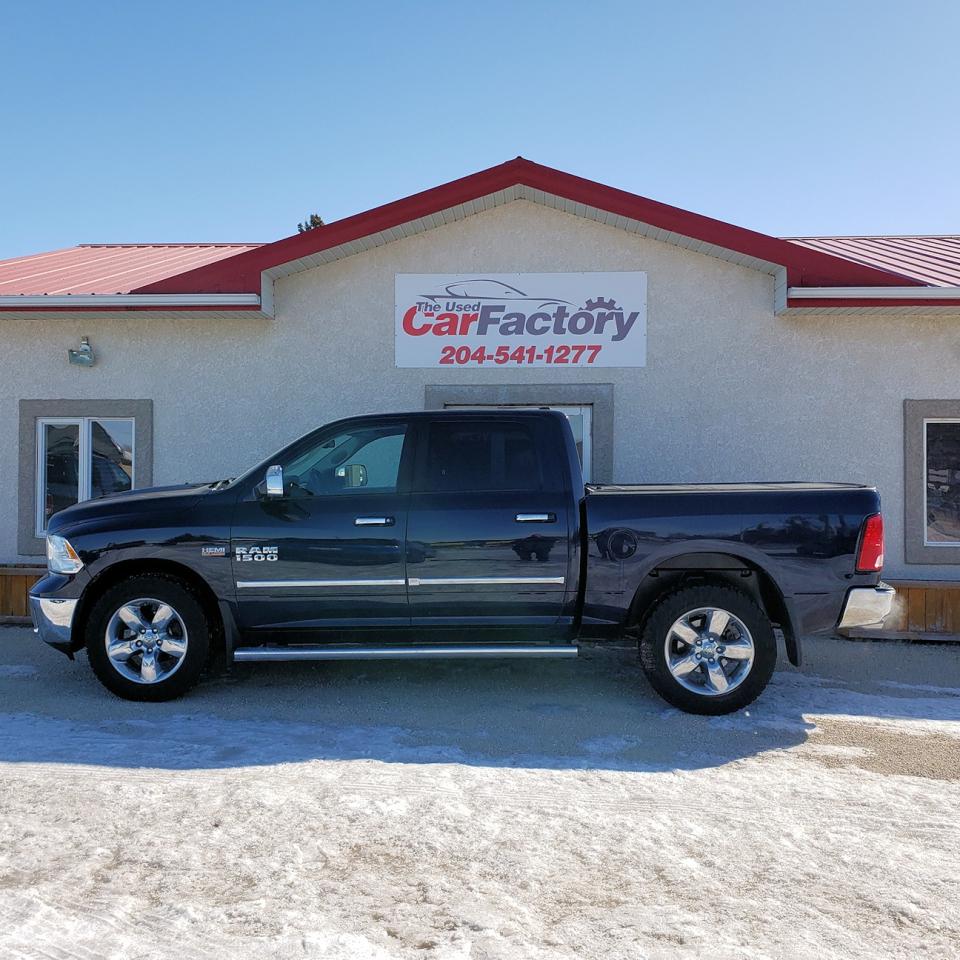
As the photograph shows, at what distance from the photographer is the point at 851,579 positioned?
566 cm

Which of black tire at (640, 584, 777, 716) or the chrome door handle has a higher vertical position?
the chrome door handle

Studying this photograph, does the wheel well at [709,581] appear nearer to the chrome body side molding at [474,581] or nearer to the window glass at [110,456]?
the chrome body side molding at [474,581]

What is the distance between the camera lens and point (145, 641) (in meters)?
5.89

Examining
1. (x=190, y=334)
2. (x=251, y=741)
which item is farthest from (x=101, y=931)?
(x=190, y=334)

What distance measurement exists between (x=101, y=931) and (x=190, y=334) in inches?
284

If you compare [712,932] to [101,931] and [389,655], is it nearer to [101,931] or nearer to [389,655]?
[101,931]

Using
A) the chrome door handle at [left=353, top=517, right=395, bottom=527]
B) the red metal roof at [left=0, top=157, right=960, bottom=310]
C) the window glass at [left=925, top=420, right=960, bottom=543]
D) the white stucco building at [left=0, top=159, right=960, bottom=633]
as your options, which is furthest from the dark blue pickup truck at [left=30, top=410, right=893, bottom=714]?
the window glass at [left=925, top=420, right=960, bottom=543]

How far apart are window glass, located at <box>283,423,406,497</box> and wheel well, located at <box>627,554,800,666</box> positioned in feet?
6.21

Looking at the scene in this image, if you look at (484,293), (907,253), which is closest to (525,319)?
(484,293)

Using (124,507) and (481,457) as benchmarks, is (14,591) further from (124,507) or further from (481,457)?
(481,457)

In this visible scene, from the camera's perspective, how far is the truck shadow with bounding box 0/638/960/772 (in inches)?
191

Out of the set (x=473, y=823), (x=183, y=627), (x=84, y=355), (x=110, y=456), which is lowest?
(x=473, y=823)

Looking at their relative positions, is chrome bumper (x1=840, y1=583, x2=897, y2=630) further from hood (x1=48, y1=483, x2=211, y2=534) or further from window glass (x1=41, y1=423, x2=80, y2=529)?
window glass (x1=41, y1=423, x2=80, y2=529)

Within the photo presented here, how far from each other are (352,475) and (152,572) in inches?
61.0
